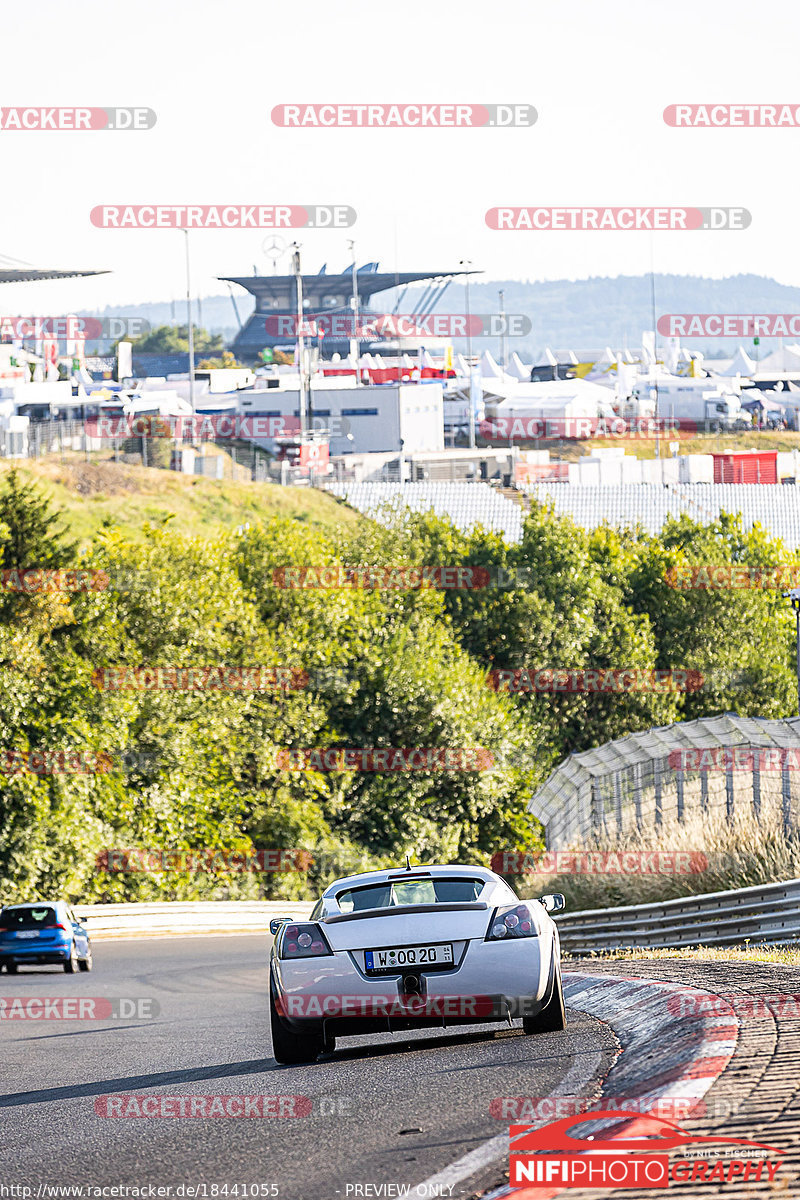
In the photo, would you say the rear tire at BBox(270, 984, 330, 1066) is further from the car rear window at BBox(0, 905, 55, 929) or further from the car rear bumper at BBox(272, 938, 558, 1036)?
the car rear window at BBox(0, 905, 55, 929)

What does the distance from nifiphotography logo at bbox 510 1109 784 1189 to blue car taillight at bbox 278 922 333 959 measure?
3.06 m

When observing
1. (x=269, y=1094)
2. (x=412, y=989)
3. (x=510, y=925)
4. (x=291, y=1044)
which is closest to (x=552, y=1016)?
(x=510, y=925)

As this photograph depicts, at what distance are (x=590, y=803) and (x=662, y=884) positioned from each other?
8.44 metres

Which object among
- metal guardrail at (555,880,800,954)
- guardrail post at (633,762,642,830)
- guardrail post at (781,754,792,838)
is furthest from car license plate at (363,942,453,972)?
guardrail post at (633,762,642,830)

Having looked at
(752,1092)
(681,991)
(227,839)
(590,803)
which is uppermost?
(752,1092)

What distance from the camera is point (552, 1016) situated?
29.9 ft

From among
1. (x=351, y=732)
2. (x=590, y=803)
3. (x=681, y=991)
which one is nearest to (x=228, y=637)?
(x=351, y=732)

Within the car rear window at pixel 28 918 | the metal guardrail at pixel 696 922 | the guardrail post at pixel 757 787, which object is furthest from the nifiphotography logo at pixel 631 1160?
the guardrail post at pixel 757 787

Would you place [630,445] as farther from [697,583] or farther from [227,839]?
[227,839]

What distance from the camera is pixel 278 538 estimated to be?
5369 centimetres

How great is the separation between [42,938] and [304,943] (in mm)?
13543

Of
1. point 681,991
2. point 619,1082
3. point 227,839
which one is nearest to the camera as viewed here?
point 619,1082

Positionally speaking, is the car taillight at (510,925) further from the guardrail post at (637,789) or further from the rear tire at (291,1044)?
the guardrail post at (637,789)

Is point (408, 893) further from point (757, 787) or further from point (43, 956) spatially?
point (757, 787)
